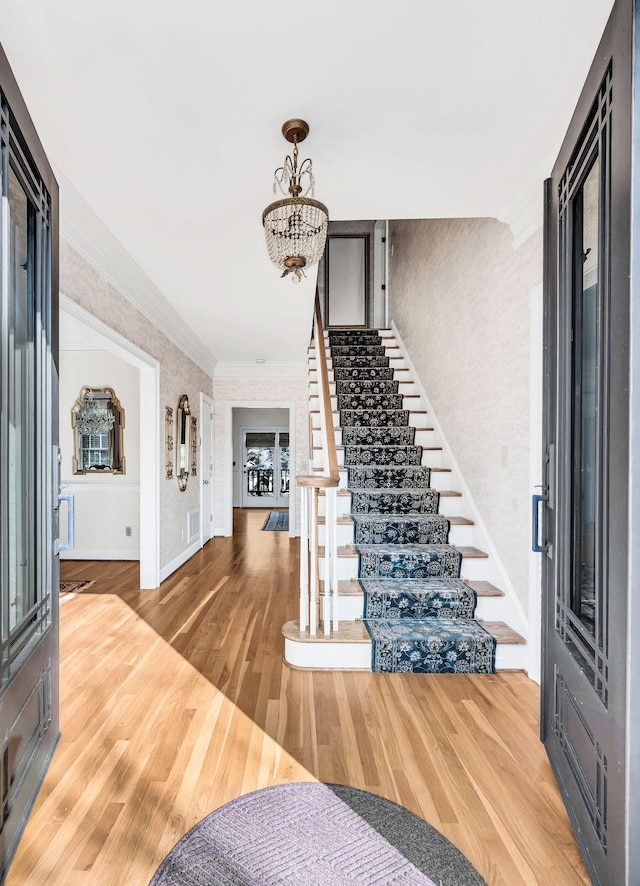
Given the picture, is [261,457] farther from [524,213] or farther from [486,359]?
[524,213]

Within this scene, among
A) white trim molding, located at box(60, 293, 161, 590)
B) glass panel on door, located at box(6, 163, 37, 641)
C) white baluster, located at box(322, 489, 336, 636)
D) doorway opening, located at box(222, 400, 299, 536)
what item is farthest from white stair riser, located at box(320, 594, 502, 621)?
doorway opening, located at box(222, 400, 299, 536)

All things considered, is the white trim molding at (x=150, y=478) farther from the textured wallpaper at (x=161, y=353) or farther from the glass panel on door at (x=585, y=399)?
the glass panel on door at (x=585, y=399)

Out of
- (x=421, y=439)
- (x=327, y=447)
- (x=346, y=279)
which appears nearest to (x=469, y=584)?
(x=327, y=447)

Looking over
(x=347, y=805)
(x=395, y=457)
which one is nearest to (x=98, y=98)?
(x=347, y=805)

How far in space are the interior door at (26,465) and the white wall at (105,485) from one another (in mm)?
3679

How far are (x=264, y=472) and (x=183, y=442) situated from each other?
5.84 m

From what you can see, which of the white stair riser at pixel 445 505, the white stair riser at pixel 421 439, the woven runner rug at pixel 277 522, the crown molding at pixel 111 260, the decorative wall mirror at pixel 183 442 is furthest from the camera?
the woven runner rug at pixel 277 522

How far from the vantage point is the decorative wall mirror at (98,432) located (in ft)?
17.7

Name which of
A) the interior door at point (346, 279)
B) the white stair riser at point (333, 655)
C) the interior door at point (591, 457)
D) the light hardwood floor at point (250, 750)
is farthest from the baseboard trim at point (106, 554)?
Result: the interior door at point (591, 457)

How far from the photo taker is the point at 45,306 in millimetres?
1786

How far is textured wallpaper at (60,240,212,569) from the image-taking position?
2.74 m

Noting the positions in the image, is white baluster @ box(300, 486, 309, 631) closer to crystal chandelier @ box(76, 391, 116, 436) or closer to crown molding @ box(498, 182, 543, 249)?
crown molding @ box(498, 182, 543, 249)

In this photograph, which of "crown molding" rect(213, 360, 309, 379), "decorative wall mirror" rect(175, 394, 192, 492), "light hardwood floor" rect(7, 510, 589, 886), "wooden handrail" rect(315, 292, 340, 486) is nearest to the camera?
"light hardwood floor" rect(7, 510, 589, 886)

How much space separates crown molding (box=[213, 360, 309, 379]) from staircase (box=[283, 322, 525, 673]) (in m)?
1.65
